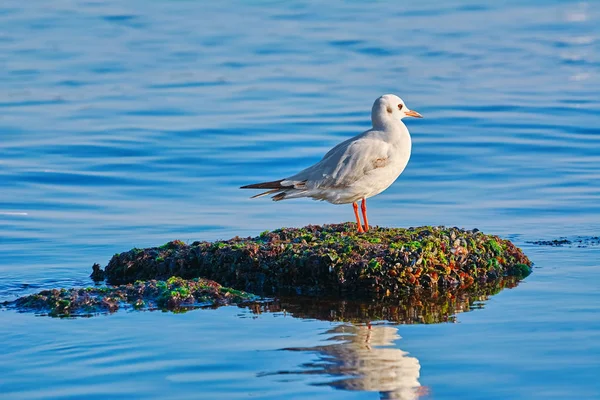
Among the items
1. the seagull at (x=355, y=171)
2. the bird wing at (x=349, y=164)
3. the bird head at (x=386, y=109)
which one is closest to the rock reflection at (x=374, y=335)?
the seagull at (x=355, y=171)

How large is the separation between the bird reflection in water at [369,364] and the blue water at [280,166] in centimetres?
2

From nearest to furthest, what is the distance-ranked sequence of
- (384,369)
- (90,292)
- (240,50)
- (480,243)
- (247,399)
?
(247,399) < (384,369) < (90,292) < (480,243) < (240,50)

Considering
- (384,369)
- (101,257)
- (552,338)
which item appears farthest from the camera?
(101,257)

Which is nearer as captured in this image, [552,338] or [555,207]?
[552,338]

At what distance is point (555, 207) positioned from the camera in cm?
1195

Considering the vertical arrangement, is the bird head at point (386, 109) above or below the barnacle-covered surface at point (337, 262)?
above

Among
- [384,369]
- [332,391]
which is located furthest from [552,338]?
[332,391]

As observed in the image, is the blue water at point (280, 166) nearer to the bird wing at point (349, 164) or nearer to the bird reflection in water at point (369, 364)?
the bird reflection in water at point (369, 364)

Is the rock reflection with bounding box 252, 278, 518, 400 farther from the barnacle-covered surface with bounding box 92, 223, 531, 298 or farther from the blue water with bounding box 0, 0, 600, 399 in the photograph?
the barnacle-covered surface with bounding box 92, 223, 531, 298

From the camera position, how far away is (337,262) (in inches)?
323

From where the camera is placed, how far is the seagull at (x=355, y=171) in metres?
9.34

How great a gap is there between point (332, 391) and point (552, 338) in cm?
176

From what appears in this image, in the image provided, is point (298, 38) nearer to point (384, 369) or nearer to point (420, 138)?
point (420, 138)

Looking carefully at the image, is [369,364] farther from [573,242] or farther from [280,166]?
[280,166]
